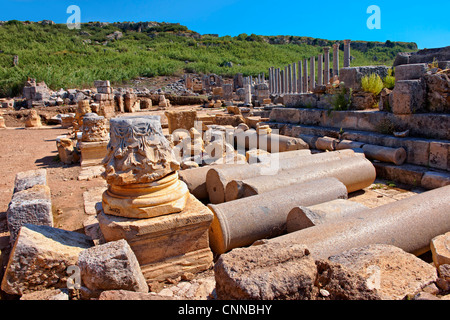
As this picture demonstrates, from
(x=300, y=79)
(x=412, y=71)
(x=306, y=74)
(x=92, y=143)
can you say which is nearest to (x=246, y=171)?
(x=412, y=71)

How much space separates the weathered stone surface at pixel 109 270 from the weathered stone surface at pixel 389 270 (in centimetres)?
170

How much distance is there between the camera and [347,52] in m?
14.6

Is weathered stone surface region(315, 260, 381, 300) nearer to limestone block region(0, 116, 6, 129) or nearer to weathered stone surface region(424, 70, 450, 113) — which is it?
weathered stone surface region(424, 70, 450, 113)

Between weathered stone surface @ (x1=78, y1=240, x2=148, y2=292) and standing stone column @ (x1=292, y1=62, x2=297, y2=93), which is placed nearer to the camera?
weathered stone surface @ (x1=78, y1=240, x2=148, y2=292)

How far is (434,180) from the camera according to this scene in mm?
5547

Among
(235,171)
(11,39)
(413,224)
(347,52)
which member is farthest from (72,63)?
(413,224)

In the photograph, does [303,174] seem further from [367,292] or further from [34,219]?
[34,219]

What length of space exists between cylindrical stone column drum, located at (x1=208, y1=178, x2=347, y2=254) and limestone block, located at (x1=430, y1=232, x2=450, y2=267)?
145 centimetres

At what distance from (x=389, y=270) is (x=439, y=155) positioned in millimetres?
4330

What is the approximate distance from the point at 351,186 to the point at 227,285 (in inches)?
150

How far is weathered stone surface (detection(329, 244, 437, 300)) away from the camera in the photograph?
2.38 meters

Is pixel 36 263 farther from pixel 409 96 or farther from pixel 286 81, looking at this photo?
pixel 286 81

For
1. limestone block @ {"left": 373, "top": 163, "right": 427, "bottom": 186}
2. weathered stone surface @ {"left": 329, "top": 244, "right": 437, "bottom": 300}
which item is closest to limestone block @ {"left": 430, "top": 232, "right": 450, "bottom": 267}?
weathered stone surface @ {"left": 329, "top": 244, "right": 437, "bottom": 300}

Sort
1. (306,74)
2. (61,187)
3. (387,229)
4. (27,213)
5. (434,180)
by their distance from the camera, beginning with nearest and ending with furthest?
(387,229), (27,213), (434,180), (61,187), (306,74)
